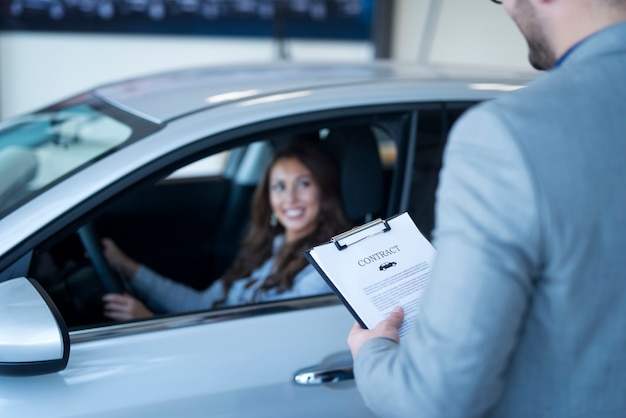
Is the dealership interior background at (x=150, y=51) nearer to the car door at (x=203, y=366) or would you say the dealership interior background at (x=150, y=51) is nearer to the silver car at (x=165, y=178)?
the silver car at (x=165, y=178)

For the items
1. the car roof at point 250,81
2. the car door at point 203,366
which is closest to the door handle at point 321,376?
the car door at point 203,366

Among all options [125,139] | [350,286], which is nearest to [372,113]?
[125,139]

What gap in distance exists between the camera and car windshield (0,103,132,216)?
1865 millimetres

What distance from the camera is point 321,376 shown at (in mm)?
1762

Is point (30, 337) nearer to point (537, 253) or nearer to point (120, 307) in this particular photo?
point (120, 307)

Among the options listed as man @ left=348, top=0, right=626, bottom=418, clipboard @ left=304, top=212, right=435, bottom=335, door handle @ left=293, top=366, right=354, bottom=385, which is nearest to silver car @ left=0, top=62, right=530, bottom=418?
door handle @ left=293, top=366, right=354, bottom=385

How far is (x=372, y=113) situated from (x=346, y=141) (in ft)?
1.25

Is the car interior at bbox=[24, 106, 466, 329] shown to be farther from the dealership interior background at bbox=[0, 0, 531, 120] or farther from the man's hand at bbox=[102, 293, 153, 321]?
the dealership interior background at bbox=[0, 0, 531, 120]

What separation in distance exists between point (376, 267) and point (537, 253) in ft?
1.27

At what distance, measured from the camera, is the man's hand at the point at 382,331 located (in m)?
1.16

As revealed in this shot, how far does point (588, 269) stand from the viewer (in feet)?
3.18

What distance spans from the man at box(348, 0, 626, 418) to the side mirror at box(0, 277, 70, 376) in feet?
2.37

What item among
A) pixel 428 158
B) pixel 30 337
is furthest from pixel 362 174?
pixel 30 337

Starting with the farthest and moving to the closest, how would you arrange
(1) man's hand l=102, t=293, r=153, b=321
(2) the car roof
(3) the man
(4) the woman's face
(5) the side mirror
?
(4) the woman's face, (1) man's hand l=102, t=293, r=153, b=321, (2) the car roof, (5) the side mirror, (3) the man
